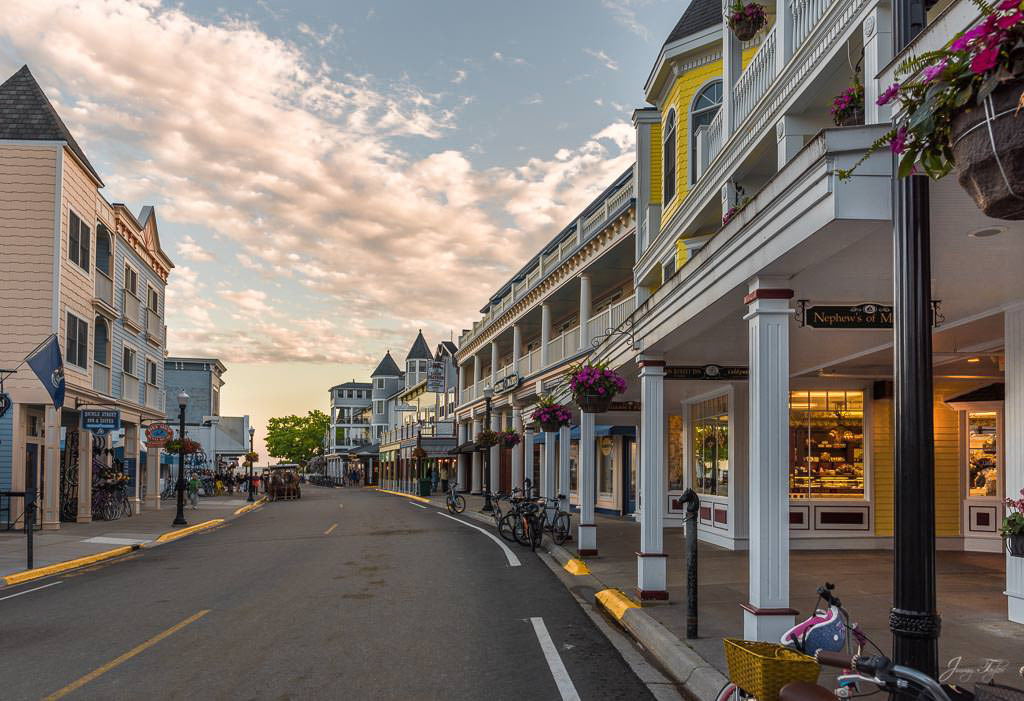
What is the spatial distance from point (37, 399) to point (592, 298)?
20.1 metres

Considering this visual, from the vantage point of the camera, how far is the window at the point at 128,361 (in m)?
33.2

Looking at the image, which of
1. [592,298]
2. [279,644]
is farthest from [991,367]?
[592,298]

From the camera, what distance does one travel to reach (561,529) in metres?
19.8

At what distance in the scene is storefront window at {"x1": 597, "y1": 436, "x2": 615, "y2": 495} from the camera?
31.5 m

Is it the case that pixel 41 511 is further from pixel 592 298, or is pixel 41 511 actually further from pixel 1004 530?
pixel 1004 530

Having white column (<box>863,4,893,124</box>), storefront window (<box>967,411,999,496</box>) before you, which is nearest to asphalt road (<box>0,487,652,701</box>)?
white column (<box>863,4,893,124</box>)

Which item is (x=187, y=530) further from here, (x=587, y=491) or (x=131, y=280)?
(x=587, y=491)

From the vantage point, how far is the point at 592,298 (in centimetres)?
3575

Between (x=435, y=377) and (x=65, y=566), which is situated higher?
(x=435, y=377)

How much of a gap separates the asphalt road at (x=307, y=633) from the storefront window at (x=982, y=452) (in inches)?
317

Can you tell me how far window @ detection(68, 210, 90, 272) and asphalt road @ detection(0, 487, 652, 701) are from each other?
12.0 metres

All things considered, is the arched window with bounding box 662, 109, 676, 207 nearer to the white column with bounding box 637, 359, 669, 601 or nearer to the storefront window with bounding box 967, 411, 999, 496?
the storefront window with bounding box 967, 411, 999, 496

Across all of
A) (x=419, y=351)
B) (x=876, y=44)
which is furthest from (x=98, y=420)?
(x=419, y=351)

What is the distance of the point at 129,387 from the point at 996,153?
34363 millimetres
